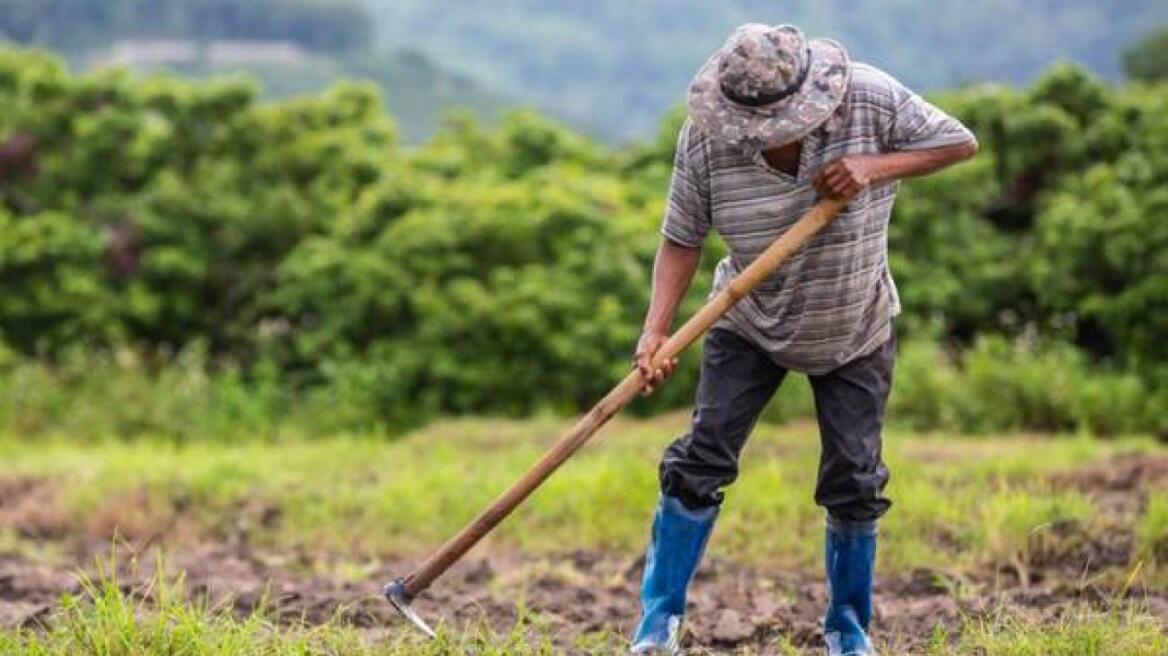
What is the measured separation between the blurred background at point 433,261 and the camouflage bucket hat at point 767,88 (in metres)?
7.25

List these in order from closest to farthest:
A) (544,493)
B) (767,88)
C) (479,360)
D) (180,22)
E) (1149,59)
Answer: (767,88) → (544,493) → (479,360) → (1149,59) → (180,22)

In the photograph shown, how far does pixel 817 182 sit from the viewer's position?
4.53 m

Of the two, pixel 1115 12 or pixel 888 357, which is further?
pixel 1115 12

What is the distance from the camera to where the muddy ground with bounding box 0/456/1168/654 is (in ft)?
18.2

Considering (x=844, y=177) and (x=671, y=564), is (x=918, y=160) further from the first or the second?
(x=671, y=564)

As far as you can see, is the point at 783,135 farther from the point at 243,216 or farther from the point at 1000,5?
the point at 1000,5

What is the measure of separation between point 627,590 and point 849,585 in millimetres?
2200

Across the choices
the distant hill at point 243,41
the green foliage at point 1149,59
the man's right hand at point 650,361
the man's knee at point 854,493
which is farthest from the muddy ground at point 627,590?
the distant hill at point 243,41

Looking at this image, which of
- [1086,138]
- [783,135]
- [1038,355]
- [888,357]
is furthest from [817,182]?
[1086,138]

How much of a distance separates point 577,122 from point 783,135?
185 ft

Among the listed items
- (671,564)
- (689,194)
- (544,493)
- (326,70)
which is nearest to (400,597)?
(671,564)

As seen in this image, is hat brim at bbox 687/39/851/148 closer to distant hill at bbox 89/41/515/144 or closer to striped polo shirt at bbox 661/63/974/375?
striped polo shirt at bbox 661/63/974/375

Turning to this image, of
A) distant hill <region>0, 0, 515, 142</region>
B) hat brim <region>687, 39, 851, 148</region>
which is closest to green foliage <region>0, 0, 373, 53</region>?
distant hill <region>0, 0, 515, 142</region>

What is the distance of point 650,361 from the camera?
15.7ft
